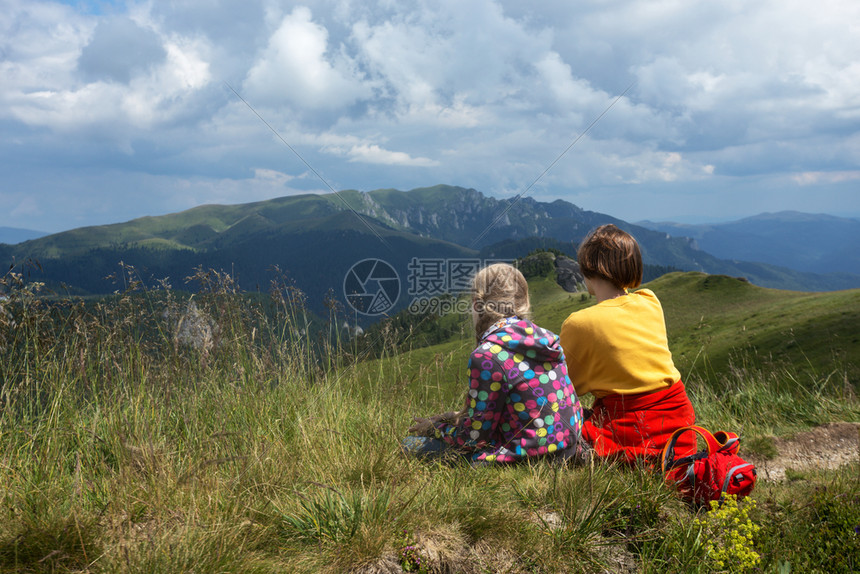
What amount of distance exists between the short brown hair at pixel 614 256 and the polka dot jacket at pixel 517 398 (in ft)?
2.15

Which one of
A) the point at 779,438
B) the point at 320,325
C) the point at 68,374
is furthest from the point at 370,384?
the point at 779,438

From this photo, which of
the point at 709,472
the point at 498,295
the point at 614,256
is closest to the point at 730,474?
the point at 709,472

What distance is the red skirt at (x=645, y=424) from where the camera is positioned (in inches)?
131

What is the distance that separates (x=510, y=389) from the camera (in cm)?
330

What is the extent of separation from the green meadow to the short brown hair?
1.35 meters

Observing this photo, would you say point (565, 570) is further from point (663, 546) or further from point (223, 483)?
point (223, 483)

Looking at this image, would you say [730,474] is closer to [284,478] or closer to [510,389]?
[510,389]

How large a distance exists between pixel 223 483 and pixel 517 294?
2.23 metres

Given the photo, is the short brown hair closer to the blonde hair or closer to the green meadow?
the blonde hair

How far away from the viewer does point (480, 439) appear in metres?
3.47

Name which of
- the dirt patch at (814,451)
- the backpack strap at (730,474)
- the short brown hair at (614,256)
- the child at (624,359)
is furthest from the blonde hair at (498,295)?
the dirt patch at (814,451)

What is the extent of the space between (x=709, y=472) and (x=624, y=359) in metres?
0.83

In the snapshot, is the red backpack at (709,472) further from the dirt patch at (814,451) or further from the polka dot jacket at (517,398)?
the dirt patch at (814,451)

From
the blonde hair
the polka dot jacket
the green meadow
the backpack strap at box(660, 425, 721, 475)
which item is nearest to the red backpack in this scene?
the backpack strap at box(660, 425, 721, 475)
